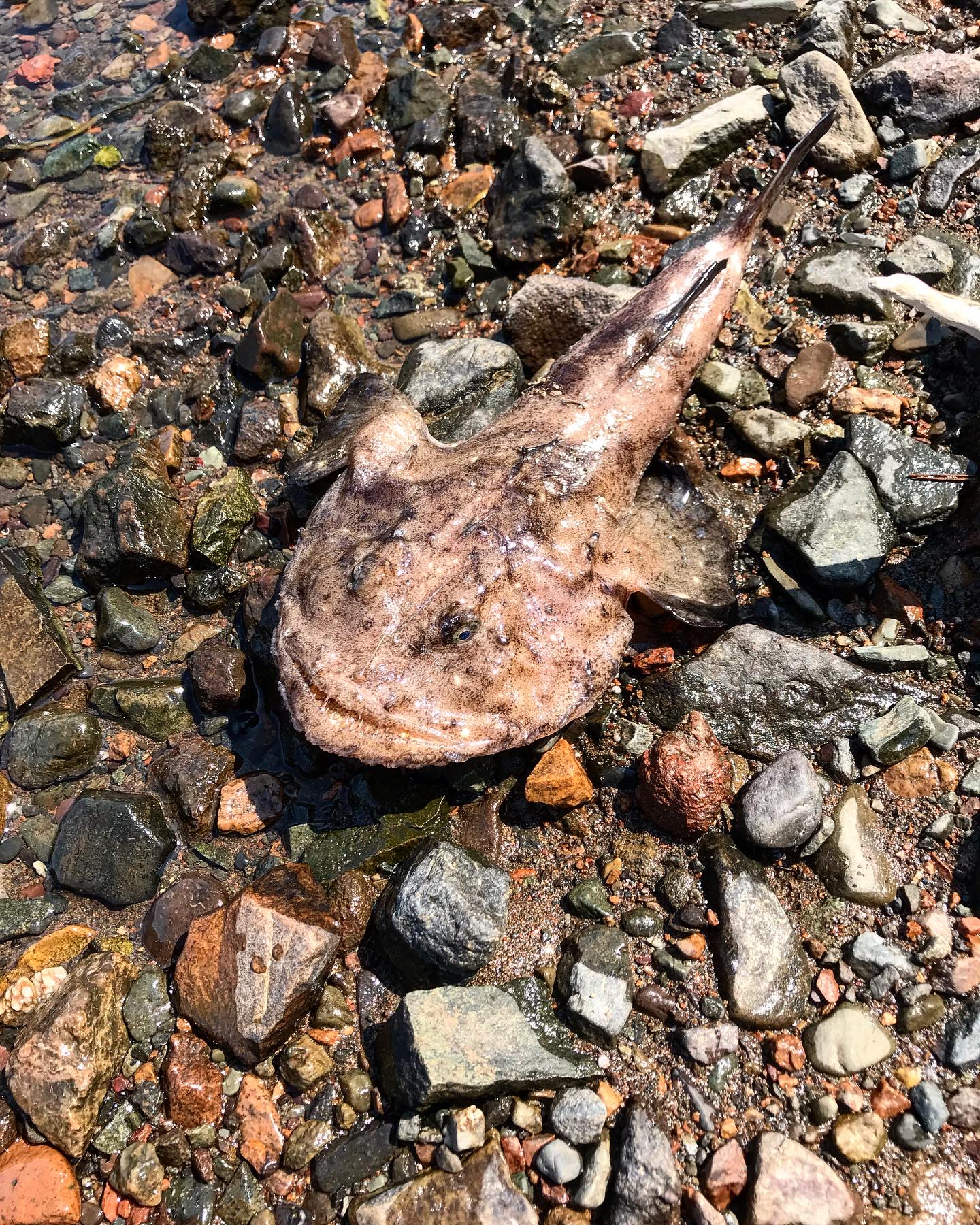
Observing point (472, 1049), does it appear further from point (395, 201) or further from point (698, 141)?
point (698, 141)

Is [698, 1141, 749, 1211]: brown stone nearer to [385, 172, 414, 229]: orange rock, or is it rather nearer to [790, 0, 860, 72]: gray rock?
[385, 172, 414, 229]: orange rock

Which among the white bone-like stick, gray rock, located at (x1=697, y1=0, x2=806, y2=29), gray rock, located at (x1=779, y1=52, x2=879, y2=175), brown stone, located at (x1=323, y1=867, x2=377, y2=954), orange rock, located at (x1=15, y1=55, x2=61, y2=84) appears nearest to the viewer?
brown stone, located at (x1=323, y1=867, x2=377, y2=954)

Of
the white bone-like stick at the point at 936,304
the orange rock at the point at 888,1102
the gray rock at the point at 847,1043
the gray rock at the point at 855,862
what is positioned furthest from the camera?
the white bone-like stick at the point at 936,304

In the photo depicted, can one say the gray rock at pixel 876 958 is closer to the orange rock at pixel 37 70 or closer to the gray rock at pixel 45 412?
the gray rock at pixel 45 412

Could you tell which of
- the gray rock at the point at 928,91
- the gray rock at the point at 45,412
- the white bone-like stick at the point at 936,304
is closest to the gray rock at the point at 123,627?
the gray rock at the point at 45,412

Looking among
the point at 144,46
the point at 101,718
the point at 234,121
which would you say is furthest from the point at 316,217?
the point at 101,718

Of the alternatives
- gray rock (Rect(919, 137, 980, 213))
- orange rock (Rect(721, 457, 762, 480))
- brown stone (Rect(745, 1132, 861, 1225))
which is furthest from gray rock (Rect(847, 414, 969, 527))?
brown stone (Rect(745, 1132, 861, 1225))

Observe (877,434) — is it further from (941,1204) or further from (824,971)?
(941,1204)
